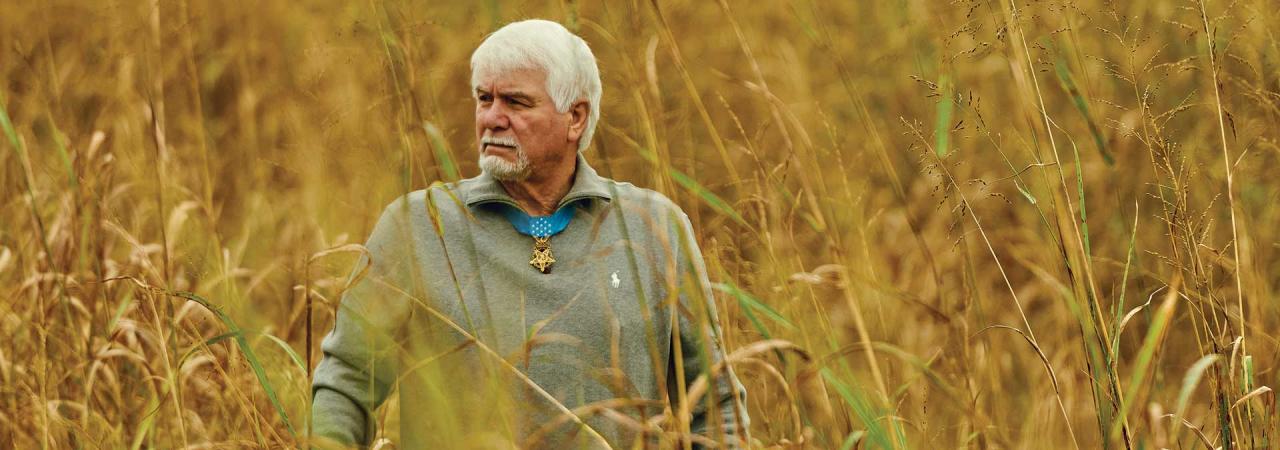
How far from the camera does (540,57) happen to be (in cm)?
155

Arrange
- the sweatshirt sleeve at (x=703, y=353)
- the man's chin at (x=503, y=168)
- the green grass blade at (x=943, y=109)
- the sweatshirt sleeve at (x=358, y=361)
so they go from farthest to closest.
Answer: the man's chin at (x=503, y=168) < the sweatshirt sleeve at (x=358, y=361) < the green grass blade at (x=943, y=109) < the sweatshirt sleeve at (x=703, y=353)

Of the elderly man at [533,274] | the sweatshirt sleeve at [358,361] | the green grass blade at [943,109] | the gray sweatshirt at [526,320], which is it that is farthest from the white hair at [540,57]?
the green grass blade at [943,109]

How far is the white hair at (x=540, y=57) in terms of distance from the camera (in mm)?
1548

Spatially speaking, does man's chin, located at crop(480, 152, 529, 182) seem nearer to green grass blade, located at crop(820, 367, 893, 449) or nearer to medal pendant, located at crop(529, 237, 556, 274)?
medal pendant, located at crop(529, 237, 556, 274)

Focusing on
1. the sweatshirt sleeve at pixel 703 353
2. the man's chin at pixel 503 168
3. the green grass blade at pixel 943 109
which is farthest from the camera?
the man's chin at pixel 503 168

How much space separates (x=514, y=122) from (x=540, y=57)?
0.28ft

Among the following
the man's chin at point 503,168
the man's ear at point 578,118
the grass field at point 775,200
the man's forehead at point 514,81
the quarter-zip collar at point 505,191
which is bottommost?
the grass field at point 775,200

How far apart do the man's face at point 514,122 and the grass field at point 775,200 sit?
6 cm

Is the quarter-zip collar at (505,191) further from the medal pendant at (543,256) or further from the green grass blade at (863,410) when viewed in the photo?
the green grass blade at (863,410)

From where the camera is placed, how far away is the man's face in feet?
5.06

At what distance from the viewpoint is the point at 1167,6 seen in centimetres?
400

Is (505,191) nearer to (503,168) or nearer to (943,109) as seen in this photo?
(503,168)

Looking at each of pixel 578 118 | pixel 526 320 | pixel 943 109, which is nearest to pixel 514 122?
pixel 578 118

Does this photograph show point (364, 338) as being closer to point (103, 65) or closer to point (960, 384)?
point (960, 384)
